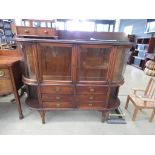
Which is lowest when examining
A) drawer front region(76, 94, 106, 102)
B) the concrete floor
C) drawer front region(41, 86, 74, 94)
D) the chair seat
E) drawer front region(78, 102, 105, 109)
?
the concrete floor

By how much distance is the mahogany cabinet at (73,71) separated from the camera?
4.78 ft

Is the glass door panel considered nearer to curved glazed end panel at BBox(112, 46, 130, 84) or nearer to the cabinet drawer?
the cabinet drawer

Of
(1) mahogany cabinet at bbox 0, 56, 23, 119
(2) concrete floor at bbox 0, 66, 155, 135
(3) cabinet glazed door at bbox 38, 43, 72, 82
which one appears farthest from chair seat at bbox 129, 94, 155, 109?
(1) mahogany cabinet at bbox 0, 56, 23, 119

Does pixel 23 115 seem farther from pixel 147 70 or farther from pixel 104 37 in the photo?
pixel 147 70

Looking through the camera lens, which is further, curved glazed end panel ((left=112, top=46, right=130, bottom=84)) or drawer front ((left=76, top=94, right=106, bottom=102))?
drawer front ((left=76, top=94, right=106, bottom=102))

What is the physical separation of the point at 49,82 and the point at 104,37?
1.07 metres

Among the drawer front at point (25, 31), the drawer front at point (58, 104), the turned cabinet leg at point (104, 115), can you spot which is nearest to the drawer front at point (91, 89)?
the drawer front at point (58, 104)

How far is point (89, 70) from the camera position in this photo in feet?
5.57

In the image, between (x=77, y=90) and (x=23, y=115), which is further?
(x=23, y=115)

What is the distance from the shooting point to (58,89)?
166 centimetres

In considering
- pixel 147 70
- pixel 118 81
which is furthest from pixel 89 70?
pixel 147 70

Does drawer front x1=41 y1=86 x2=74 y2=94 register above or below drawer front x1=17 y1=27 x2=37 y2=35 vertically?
below

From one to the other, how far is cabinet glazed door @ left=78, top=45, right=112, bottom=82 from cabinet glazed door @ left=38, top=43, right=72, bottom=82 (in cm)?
15

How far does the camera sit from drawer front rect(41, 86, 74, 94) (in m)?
1.64
